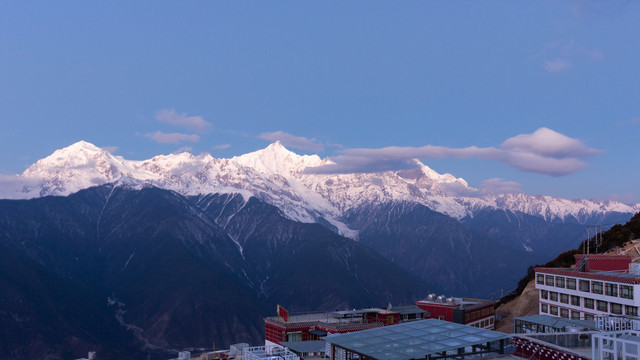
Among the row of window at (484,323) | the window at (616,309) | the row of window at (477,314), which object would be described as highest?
the window at (616,309)

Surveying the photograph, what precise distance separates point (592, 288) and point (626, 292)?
26.3ft

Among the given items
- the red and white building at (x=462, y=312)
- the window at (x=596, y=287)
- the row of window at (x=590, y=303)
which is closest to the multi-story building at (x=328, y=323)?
the red and white building at (x=462, y=312)

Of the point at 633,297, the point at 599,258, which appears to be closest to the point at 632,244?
the point at 599,258

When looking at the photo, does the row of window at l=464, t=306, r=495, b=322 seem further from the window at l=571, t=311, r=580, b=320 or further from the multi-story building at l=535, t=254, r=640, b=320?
the window at l=571, t=311, r=580, b=320

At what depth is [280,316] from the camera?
11300 centimetres

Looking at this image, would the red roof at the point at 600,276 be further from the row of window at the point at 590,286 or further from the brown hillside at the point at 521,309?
the brown hillside at the point at 521,309

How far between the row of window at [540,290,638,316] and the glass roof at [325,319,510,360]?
47405 millimetres

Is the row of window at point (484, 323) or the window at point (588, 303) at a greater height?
the window at point (588, 303)

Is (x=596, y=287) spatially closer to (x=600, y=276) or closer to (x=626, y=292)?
(x=600, y=276)

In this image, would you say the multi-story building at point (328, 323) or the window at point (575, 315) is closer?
the window at point (575, 315)

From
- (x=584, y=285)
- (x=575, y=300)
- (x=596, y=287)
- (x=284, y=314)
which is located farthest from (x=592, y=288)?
(x=284, y=314)

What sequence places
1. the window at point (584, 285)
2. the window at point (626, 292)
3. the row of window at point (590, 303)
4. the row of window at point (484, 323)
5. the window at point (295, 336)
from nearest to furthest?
the window at point (626, 292) → the row of window at point (590, 303) → the window at point (584, 285) → the window at point (295, 336) → the row of window at point (484, 323)

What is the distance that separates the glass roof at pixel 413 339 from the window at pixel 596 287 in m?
51.0

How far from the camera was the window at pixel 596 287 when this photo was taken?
280 ft
